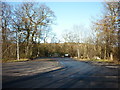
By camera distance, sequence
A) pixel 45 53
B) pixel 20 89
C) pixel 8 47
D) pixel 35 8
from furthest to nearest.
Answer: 1. pixel 45 53
2. pixel 35 8
3. pixel 8 47
4. pixel 20 89

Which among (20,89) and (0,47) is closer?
(20,89)

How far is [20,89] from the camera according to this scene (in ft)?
22.7

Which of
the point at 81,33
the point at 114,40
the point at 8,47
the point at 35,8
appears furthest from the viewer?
the point at 81,33

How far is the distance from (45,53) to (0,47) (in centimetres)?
4313

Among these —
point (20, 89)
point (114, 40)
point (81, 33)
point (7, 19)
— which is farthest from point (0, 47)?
point (81, 33)

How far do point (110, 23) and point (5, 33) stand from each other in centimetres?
2112

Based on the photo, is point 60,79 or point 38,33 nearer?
point 60,79

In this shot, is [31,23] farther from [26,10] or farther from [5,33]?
[5,33]

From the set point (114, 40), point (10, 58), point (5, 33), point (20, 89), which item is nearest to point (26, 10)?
point (5, 33)

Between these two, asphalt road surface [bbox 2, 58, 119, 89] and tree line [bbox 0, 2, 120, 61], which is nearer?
asphalt road surface [bbox 2, 58, 119, 89]

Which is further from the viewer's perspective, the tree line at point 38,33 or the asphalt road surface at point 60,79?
the tree line at point 38,33

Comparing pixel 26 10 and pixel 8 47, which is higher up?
pixel 26 10

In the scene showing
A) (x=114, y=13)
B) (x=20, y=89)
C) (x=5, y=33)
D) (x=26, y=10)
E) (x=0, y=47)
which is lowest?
(x=20, y=89)

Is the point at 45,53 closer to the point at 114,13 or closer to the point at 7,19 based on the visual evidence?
the point at 7,19
